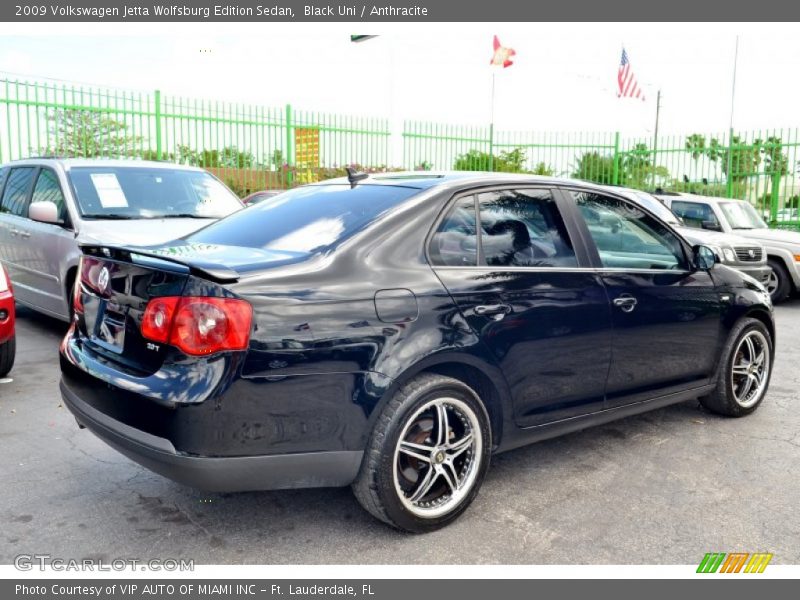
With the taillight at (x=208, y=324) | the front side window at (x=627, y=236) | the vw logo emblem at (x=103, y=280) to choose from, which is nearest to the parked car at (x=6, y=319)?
the vw logo emblem at (x=103, y=280)

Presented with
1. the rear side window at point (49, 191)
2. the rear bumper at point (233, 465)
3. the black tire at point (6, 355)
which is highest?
the rear side window at point (49, 191)

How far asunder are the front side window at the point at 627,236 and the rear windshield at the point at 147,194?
4.03 metres

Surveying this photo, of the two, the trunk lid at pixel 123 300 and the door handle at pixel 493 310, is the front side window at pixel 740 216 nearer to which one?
the door handle at pixel 493 310

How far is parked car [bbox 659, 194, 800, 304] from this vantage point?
36.0 ft

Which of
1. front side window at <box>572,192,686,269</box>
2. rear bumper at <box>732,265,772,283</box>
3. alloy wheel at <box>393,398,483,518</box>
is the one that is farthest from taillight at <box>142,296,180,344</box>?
rear bumper at <box>732,265,772,283</box>

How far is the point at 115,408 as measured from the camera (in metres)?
3.06

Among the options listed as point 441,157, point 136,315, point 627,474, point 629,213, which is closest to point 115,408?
point 136,315

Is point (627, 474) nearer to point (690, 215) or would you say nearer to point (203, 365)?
point (203, 365)

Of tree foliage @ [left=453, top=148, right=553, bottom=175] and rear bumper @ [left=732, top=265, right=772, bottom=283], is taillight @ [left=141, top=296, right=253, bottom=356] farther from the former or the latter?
tree foliage @ [left=453, top=148, right=553, bottom=175]

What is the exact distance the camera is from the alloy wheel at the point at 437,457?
321cm

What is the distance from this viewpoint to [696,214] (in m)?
11.3

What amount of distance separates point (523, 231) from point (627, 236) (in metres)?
1.02

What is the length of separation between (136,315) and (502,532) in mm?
1837

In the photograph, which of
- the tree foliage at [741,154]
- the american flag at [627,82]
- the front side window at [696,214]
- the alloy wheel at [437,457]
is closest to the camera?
the alloy wheel at [437,457]
